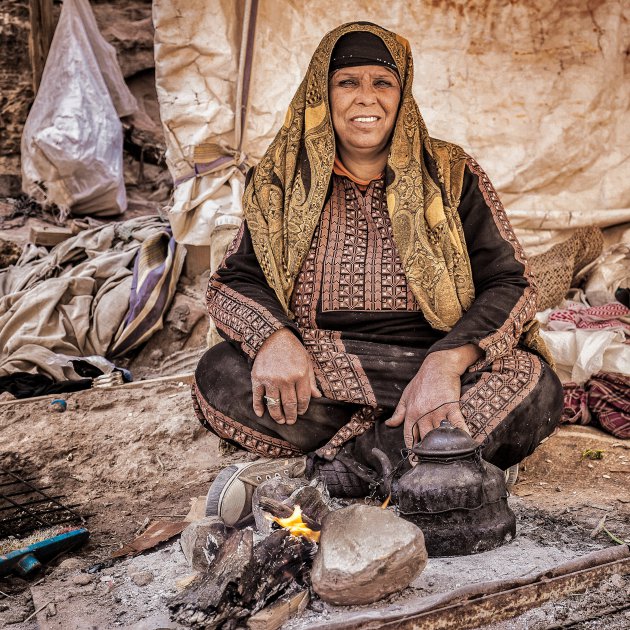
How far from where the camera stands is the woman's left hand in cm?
240

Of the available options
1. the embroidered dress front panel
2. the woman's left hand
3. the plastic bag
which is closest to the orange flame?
the woman's left hand

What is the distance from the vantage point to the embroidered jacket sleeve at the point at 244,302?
2.69 metres

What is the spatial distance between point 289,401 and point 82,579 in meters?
0.84

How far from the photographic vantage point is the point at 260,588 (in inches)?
72.2

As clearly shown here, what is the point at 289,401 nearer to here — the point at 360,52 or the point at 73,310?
the point at 360,52

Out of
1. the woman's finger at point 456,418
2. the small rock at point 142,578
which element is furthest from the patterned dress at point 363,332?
the small rock at point 142,578

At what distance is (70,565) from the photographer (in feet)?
7.72

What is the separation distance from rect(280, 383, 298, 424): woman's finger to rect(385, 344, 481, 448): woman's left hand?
0.31 meters

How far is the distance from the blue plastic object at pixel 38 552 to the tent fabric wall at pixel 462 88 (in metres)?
2.28

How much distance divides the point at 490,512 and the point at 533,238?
2.83 m

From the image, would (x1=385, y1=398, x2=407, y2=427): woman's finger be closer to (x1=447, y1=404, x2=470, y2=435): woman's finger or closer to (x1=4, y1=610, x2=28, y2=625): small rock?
(x1=447, y1=404, x2=470, y2=435): woman's finger

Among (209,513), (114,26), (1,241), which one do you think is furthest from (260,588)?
(114,26)

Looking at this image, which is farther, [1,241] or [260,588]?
[1,241]

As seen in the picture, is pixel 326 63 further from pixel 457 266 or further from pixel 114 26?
pixel 114 26
